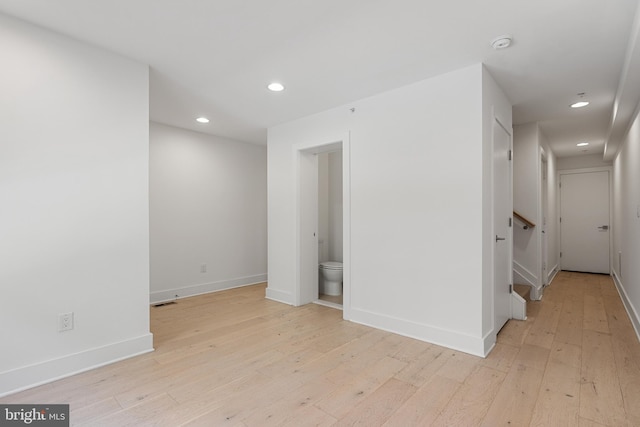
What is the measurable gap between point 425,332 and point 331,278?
5.87 feet

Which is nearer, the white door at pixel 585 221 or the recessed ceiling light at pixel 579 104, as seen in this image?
the recessed ceiling light at pixel 579 104

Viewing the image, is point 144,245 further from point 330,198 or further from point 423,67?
point 330,198

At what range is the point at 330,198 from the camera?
510 centimetres

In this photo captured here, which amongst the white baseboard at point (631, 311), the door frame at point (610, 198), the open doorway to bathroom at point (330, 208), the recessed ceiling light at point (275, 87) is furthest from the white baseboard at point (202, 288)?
the door frame at point (610, 198)

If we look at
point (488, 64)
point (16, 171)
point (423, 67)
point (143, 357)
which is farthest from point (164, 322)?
point (488, 64)

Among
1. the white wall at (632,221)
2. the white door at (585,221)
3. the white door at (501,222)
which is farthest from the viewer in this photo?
the white door at (585,221)

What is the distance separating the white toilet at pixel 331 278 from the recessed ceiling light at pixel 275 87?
93.3 inches

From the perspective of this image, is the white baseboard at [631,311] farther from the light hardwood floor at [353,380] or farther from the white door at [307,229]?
the white door at [307,229]

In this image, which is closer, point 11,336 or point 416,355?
point 11,336

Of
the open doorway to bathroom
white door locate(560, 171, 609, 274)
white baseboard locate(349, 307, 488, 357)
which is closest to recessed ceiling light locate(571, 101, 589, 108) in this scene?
white baseboard locate(349, 307, 488, 357)

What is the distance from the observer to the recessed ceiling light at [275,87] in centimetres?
296

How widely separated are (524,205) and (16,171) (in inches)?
202

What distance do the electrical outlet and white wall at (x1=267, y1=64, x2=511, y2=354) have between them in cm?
236

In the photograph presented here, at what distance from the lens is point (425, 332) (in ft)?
9.18
